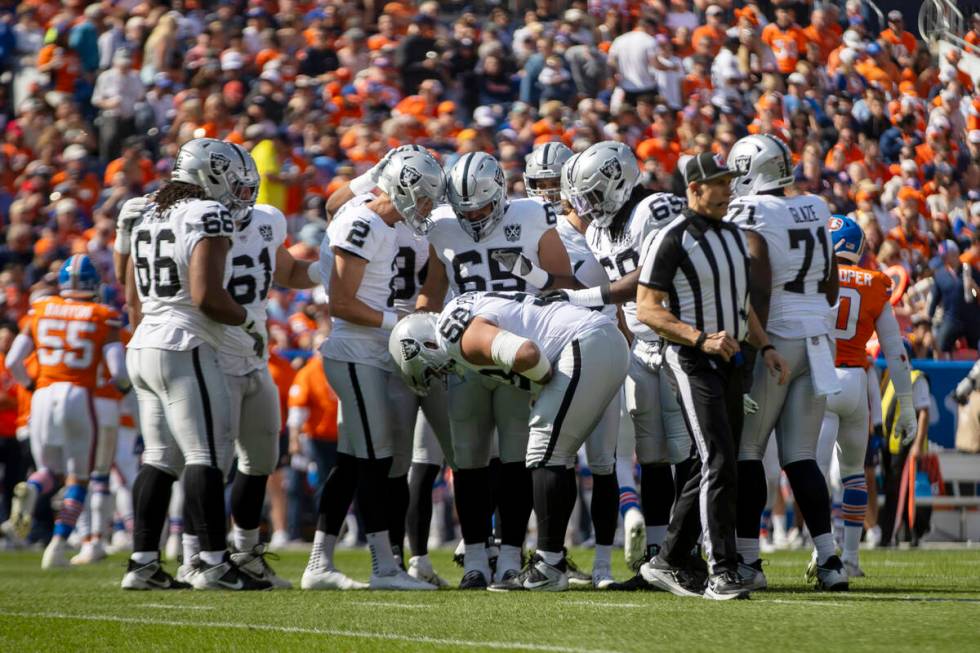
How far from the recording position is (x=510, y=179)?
1563 cm

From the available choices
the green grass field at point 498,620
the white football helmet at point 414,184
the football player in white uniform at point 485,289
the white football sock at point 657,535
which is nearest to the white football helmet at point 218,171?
the white football helmet at point 414,184

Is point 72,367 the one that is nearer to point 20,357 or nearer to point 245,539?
point 20,357

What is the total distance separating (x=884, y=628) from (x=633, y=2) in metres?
14.3

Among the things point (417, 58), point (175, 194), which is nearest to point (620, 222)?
point (175, 194)

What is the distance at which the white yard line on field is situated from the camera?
5184 mm

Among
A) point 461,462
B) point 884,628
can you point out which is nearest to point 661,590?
point 461,462

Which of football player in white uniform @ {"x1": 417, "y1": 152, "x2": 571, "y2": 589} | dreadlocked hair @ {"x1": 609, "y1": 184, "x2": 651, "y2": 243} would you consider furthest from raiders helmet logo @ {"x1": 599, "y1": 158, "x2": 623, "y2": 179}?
football player in white uniform @ {"x1": 417, "y1": 152, "x2": 571, "y2": 589}

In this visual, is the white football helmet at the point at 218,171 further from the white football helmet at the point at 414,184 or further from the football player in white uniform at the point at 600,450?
the football player in white uniform at the point at 600,450

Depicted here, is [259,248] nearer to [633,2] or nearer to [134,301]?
[134,301]

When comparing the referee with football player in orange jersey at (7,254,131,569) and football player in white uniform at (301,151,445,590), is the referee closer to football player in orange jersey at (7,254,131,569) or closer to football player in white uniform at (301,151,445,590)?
football player in white uniform at (301,151,445,590)

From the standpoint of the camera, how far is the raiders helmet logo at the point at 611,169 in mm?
7848

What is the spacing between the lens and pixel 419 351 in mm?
7398

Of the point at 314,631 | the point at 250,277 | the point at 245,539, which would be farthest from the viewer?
the point at 250,277

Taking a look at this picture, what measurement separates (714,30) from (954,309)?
559 centimetres
